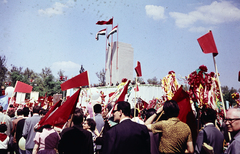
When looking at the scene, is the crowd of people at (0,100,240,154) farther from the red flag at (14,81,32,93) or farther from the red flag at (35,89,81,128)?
the red flag at (14,81,32,93)

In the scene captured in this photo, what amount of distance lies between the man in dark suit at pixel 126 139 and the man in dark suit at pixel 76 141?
3.18 ft

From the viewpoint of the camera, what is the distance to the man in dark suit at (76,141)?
3539mm

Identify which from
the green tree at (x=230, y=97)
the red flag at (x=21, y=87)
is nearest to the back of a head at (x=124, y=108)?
the red flag at (x=21, y=87)

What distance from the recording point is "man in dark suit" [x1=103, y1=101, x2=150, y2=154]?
9.02 ft

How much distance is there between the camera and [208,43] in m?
3.73

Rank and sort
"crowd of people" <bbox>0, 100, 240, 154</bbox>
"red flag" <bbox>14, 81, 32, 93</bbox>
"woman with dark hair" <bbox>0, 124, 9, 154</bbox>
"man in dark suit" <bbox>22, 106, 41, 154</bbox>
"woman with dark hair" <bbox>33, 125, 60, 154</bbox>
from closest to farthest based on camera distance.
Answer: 1. "crowd of people" <bbox>0, 100, 240, 154</bbox>
2. "woman with dark hair" <bbox>33, 125, 60, 154</bbox>
3. "woman with dark hair" <bbox>0, 124, 9, 154</bbox>
4. "man in dark suit" <bbox>22, 106, 41, 154</bbox>
5. "red flag" <bbox>14, 81, 32, 93</bbox>

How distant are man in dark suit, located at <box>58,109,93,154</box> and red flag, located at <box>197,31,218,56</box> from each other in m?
2.54

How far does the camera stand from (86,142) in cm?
370

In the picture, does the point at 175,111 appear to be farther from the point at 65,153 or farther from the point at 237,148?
the point at 65,153

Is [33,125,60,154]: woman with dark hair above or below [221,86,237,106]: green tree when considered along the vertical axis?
below

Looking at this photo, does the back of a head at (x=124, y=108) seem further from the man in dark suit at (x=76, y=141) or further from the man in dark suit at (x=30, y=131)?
the man in dark suit at (x=30, y=131)

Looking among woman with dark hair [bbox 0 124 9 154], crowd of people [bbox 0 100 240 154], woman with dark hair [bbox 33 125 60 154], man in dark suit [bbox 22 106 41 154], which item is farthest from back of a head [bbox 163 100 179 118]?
woman with dark hair [bbox 0 124 9 154]

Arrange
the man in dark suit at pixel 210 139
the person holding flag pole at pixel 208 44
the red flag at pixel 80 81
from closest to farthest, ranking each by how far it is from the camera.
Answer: the man in dark suit at pixel 210 139 → the person holding flag pole at pixel 208 44 → the red flag at pixel 80 81

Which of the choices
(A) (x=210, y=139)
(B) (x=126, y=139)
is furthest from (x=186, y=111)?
(B) (x=126, y=139)
